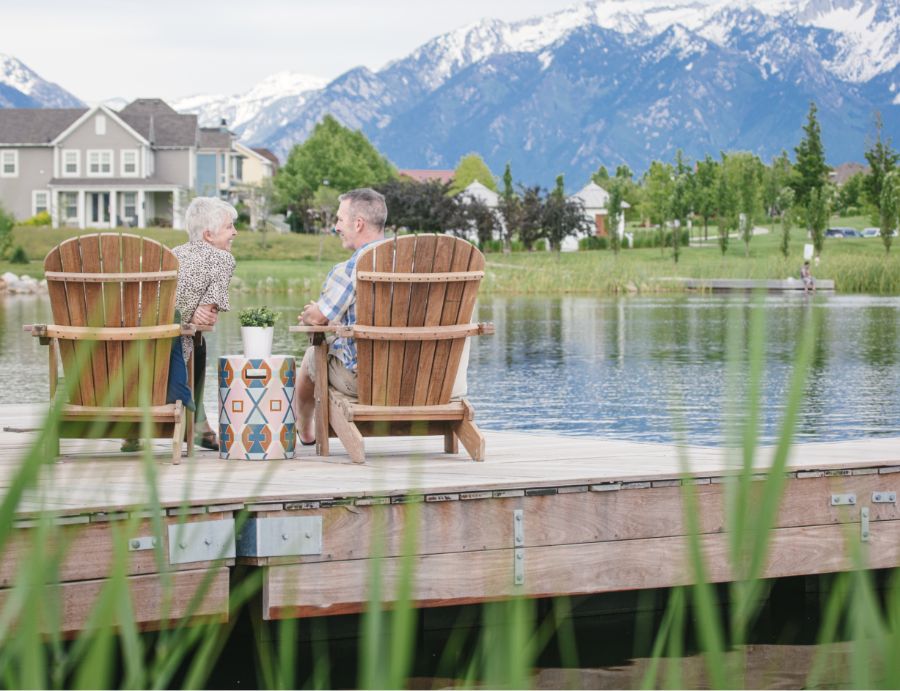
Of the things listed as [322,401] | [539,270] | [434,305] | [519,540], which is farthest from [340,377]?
[539,270]

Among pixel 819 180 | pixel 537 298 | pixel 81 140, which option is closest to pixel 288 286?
pixel 537 298

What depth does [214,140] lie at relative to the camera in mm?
81625

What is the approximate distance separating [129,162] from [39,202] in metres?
5.27

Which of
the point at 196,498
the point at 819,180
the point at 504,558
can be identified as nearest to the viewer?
the point at 196,498

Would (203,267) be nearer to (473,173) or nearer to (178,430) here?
(178,430)

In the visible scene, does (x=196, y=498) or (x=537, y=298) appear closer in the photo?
(x=196, y=498)

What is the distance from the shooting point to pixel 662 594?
6617mm

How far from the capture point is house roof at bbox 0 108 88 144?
247ft

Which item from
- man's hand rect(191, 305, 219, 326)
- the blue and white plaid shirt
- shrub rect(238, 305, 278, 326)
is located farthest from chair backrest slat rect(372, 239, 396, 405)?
man's hand rect(191, 305, 219, 326)

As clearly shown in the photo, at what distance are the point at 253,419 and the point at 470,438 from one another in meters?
1.04

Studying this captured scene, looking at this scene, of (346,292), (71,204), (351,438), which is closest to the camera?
(351,438)

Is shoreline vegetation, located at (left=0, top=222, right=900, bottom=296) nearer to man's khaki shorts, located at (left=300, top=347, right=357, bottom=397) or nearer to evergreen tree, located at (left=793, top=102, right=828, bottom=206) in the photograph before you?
evergreen tree, located at (left=793, top=102, right=828, bottom=206)

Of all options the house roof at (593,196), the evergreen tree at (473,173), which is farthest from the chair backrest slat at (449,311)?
the evergreen tree at (473,173)

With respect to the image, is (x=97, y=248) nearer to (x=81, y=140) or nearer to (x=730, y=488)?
(x=730, y=488)
